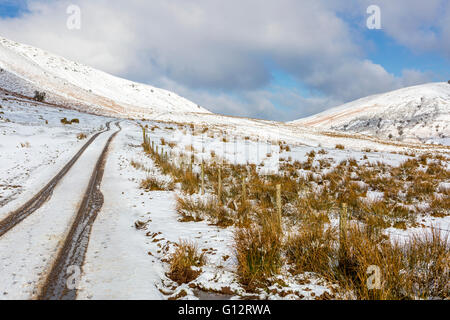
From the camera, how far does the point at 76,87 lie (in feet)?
234

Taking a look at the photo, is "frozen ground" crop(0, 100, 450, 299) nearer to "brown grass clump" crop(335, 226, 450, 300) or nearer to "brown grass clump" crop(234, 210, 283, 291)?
"brown grass clump" crop(234, 210, 283, 291)

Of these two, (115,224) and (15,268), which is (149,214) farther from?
(15,268)

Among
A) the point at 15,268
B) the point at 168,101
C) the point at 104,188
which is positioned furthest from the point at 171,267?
the point at 168,101

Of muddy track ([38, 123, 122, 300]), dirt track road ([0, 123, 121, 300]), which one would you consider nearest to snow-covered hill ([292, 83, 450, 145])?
muddy track ([38, 123, 122, 300])

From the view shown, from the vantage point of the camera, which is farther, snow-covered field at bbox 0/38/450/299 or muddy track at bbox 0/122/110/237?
muddy track at bbox 0/122/110/237

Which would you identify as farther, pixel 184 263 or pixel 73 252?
pixel 73 252

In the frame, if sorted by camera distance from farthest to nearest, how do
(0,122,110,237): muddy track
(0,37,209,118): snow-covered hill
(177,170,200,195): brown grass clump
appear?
(0,37,209,118): snow-covered hill, (177,170,200,195): brown grass clump, (0,122,110,237): muddy track

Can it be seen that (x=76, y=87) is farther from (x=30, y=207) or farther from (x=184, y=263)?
(x=184, y=263)

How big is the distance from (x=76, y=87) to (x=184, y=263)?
276 feet

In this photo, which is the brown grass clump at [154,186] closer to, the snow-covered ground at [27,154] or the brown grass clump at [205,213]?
the brown grass clump at [205,213]

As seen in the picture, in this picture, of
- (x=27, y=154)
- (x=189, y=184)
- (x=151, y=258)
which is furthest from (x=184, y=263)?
(x=27, y=154)

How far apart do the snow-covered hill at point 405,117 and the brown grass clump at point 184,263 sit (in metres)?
66.2

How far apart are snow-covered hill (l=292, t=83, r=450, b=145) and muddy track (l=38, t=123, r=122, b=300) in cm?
6699

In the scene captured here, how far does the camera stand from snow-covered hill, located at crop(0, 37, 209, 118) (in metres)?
54.0
